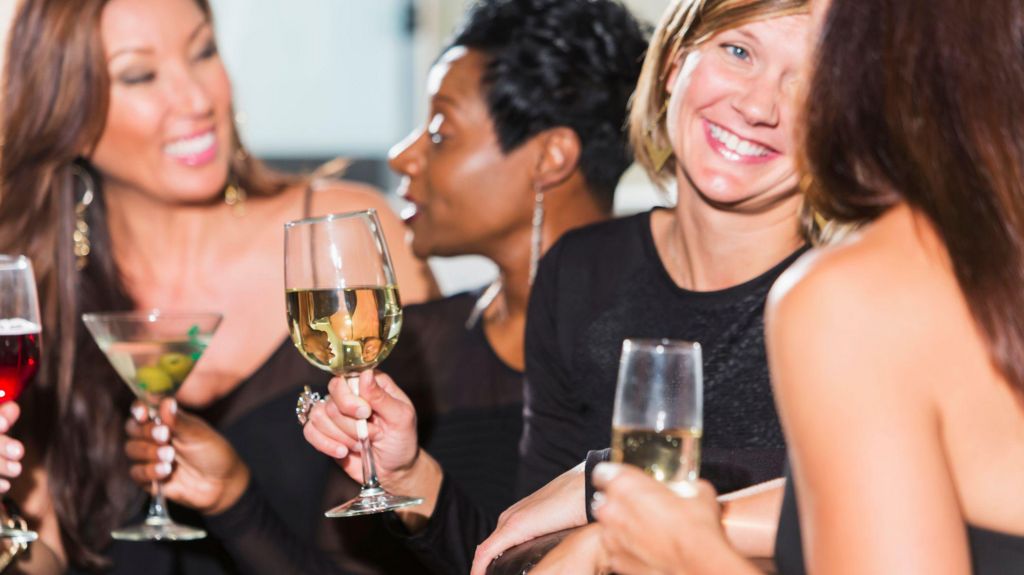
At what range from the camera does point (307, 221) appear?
1748 millimetres

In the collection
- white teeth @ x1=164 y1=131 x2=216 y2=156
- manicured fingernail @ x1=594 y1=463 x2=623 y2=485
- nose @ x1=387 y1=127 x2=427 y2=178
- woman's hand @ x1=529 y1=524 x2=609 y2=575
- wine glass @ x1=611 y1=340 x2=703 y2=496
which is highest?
white teeth @ x1=164 y1=131 x2=216 y2=156

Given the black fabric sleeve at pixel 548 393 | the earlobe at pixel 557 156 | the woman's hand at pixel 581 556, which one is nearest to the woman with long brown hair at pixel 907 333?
the woman's hand at pixel 581 556

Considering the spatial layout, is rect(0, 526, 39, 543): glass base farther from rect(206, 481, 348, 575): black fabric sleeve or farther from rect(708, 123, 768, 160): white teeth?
rect(708, 123, 768, 160): white teeth

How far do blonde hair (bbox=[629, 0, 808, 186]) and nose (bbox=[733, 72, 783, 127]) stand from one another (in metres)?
0.09

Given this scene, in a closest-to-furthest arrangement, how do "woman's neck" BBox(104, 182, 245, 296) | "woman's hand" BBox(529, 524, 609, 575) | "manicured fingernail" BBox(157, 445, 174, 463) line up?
"woman's hand" BBox(529, 524, 609, 575) → "manicured fingernail" BBox(157, 445, 174, 463) → "woman's neck" BBox(104, 182, 245, 296)

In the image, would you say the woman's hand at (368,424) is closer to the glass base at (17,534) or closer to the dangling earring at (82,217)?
the glass base at (17,534)

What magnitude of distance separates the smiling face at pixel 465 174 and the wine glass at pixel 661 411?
1.46 metres

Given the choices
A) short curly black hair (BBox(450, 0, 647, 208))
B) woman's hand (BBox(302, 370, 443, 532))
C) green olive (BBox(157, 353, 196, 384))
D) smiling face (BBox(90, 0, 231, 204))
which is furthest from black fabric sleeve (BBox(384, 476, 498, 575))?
smiling face (BBox(90, 0, 231, 204))

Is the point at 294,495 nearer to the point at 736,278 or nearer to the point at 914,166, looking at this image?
the point at 736,278

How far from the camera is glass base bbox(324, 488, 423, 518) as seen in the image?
1686mm

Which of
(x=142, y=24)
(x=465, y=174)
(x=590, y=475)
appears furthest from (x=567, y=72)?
(x=590, y=475)

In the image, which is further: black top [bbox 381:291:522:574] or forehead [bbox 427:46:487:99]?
forehead [bbox 427:46:487:99]

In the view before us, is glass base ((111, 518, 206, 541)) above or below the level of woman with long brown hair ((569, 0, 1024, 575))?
below

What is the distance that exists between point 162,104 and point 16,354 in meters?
1.06
